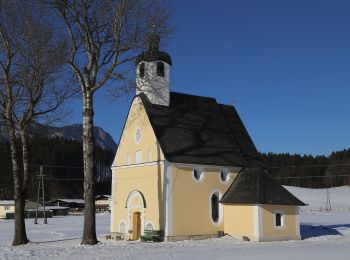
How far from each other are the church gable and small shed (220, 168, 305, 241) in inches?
216

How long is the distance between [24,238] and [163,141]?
9.64 meters

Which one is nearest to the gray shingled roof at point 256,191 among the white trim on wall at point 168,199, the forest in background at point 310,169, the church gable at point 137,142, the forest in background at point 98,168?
the white trim on wall at point 168,199

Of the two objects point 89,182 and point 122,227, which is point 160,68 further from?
point 89,182

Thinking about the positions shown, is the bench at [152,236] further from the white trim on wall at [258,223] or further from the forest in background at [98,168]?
the forest in background at [98,168]

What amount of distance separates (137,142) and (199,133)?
411 cm

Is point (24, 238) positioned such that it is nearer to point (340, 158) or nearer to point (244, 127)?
point (244, 127)

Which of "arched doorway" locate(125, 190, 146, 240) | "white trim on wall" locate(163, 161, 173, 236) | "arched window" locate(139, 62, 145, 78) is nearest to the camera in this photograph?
"white trim on wall" locate(163, 161, 173, 236)

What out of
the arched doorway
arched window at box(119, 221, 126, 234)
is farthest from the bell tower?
arched window at box(119, 221, 126, 234)

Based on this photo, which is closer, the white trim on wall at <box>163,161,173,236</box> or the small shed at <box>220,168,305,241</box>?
the white trim on wall at <box>163,161,173,236</box>

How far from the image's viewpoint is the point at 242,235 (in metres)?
28.4

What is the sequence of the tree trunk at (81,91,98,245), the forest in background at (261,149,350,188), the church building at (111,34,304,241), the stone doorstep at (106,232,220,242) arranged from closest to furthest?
the tree trunk at (81,91,98,245), the stone doorstep at (106,232,220,242), the church building at (111,34,304,241), the forest in background at (261,149,350,188)

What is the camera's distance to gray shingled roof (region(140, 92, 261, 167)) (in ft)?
95.5

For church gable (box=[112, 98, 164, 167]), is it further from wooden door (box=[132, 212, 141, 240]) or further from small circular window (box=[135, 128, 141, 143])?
wooden door (box=[132, 212, 141, 240])

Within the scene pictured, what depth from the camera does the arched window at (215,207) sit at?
96.7ft
